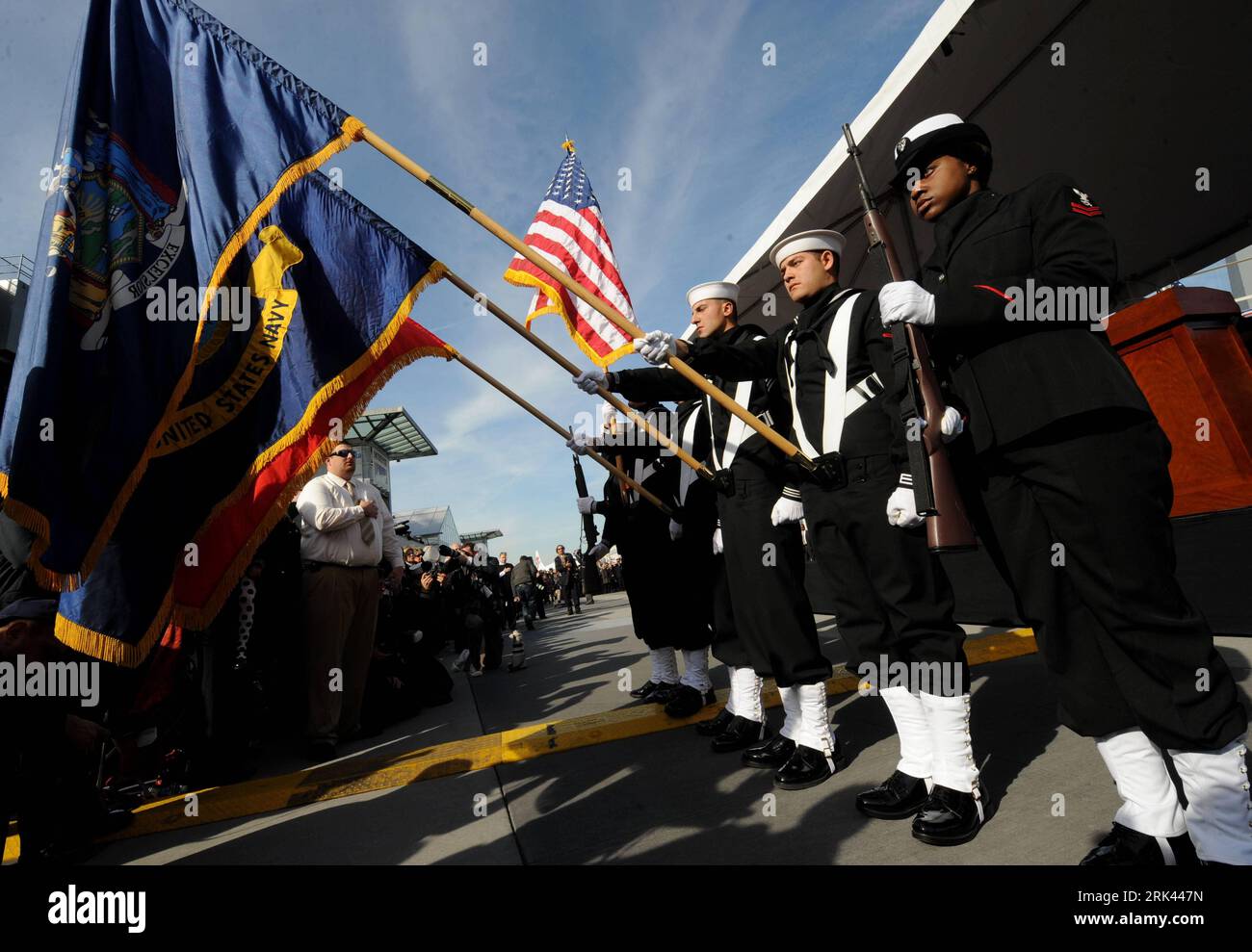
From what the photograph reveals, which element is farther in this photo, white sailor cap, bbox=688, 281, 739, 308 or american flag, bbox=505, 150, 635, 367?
american flag, bbox=505, 150, 635, 367

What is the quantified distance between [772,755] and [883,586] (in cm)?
99

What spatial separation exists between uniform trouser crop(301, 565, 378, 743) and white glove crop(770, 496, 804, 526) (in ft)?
10.4

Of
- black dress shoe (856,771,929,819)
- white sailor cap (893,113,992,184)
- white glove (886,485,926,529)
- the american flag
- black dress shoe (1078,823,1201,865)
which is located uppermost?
the american flag

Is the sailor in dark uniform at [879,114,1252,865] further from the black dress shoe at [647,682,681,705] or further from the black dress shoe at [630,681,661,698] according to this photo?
the black dress shoe at [630,681,661,698]

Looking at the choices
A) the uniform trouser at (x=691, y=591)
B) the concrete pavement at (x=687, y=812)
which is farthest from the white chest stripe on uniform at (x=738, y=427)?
the concrete pavement at (x=687, y=812)

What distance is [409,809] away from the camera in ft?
8.61

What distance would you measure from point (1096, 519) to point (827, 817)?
126 cm

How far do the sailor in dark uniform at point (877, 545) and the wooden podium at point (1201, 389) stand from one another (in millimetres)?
2526

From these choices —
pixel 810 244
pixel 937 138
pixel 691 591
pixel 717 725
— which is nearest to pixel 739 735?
pixel 717 725

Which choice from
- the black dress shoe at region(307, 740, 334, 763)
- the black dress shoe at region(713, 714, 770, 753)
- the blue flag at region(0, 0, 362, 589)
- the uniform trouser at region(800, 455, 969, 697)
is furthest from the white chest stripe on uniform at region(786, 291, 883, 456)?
the black dress shoe at region(307, 740, 334, 763)

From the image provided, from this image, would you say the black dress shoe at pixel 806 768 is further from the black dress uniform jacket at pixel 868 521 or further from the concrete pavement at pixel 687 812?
the black dress uniform jacket at pixel 868 521

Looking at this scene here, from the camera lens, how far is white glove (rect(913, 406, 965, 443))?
177 cm
